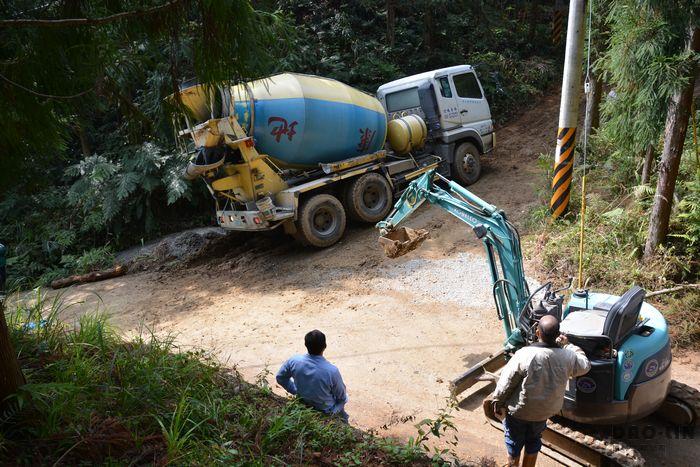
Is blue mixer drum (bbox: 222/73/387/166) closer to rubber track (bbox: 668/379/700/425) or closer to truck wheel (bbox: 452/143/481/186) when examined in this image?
truck wheel (bbox: 452/143/481/186)

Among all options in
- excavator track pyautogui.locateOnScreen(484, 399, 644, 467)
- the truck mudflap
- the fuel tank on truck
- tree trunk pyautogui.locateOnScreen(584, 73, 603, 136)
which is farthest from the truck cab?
excavator track pyautogui.locateOnScreen(484, 399, 644, 467)

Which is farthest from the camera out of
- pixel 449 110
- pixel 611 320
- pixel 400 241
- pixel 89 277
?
pixel 449 110

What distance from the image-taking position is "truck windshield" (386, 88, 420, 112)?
37.7 ft

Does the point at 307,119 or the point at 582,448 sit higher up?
the point at 307,119

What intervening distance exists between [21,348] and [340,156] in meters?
7.23

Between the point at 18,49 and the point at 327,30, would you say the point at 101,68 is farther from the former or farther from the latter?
the point at 327,30

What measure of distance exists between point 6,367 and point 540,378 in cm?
319

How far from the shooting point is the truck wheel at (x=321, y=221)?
9375mm

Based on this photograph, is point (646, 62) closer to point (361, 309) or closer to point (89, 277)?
point (361, 309)

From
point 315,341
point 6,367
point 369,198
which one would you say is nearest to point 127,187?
point 369,198

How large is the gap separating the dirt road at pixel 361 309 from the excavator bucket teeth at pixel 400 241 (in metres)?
1.49

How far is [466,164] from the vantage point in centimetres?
1177

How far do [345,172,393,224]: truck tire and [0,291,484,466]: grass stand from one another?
20.5 ft

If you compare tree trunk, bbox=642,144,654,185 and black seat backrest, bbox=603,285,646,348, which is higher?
tree trunk, bbox=642,144,654,185
